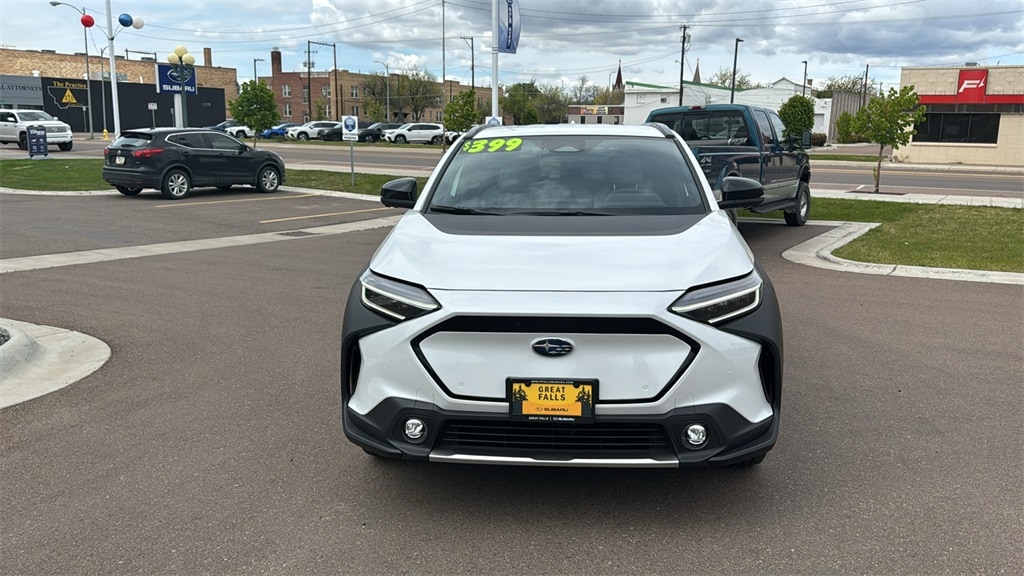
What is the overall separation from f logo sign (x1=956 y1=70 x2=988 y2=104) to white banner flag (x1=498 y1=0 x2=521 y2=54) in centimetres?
2523

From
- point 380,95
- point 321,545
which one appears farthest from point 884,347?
point 380,95

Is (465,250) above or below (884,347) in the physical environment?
above

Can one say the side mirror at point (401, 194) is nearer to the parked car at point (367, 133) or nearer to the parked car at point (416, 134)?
the parked car at point (416, 134)

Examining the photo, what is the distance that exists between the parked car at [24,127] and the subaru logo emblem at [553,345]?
3938 cm

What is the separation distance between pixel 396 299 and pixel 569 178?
1.73 metres

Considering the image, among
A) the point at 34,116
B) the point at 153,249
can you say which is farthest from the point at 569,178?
the point at 34,116

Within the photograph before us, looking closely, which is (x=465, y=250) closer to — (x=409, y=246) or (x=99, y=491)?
(x=409, y=246)

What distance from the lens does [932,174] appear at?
2953 cm

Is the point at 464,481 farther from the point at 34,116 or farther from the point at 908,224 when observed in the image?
the point at 34,116

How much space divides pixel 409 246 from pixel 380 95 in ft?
340

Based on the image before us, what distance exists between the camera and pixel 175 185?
18.1 meters

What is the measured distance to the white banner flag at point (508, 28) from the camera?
2027 centimetres

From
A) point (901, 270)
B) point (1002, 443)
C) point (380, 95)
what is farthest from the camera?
point (380, 95)

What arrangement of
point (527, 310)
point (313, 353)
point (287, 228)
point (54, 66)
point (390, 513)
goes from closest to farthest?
point (527, 310), point (390, 513), point (313, 353), point (287, 228), point (54, 66)
